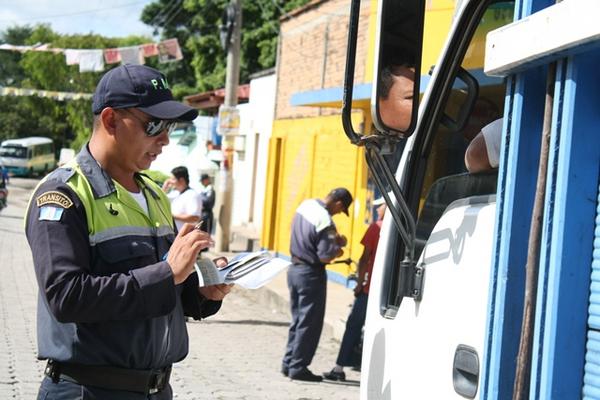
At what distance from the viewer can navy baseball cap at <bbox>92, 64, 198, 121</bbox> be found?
269 centimetres

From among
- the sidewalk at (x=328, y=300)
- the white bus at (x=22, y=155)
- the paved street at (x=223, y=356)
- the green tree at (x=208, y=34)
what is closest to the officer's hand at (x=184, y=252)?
the paved street at (x=223, y=356)

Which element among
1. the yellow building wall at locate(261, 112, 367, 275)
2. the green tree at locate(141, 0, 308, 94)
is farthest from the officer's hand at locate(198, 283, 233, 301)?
the green tree at locate(141, 0, 308, 94)

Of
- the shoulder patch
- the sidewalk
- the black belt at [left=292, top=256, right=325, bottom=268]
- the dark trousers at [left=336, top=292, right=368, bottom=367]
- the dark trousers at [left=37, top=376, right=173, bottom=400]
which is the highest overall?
the shoulder patch

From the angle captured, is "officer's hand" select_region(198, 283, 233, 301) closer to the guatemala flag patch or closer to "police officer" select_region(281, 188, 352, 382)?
the guatemala flag patch

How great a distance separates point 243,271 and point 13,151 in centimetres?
5486

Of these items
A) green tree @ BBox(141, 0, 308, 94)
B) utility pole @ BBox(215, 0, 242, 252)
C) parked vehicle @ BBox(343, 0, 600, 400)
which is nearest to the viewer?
parked vehicle @ BBox(343, 0, 600, 400)

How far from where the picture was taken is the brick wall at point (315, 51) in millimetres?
15543

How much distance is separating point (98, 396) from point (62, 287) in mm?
391

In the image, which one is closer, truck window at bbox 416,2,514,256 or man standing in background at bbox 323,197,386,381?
truck window at bbox 416,2,514,256

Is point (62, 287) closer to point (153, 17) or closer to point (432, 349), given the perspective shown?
point (432, 349)

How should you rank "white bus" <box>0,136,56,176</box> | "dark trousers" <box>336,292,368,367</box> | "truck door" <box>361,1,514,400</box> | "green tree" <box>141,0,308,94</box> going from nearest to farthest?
"truck door" <box>361,1,514,400</box> → "dark trousers" <box>336,292,368,367</box> → "green tree" <box>141,0,308,94</box> → "white bus" <box>0,136,56,176</box>

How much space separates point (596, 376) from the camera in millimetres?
1760

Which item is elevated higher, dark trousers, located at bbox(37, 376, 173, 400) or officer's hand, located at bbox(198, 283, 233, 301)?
officer's hand, located at bbox(198, 283, 233, 301)

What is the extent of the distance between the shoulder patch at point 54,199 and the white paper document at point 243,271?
49 cm
